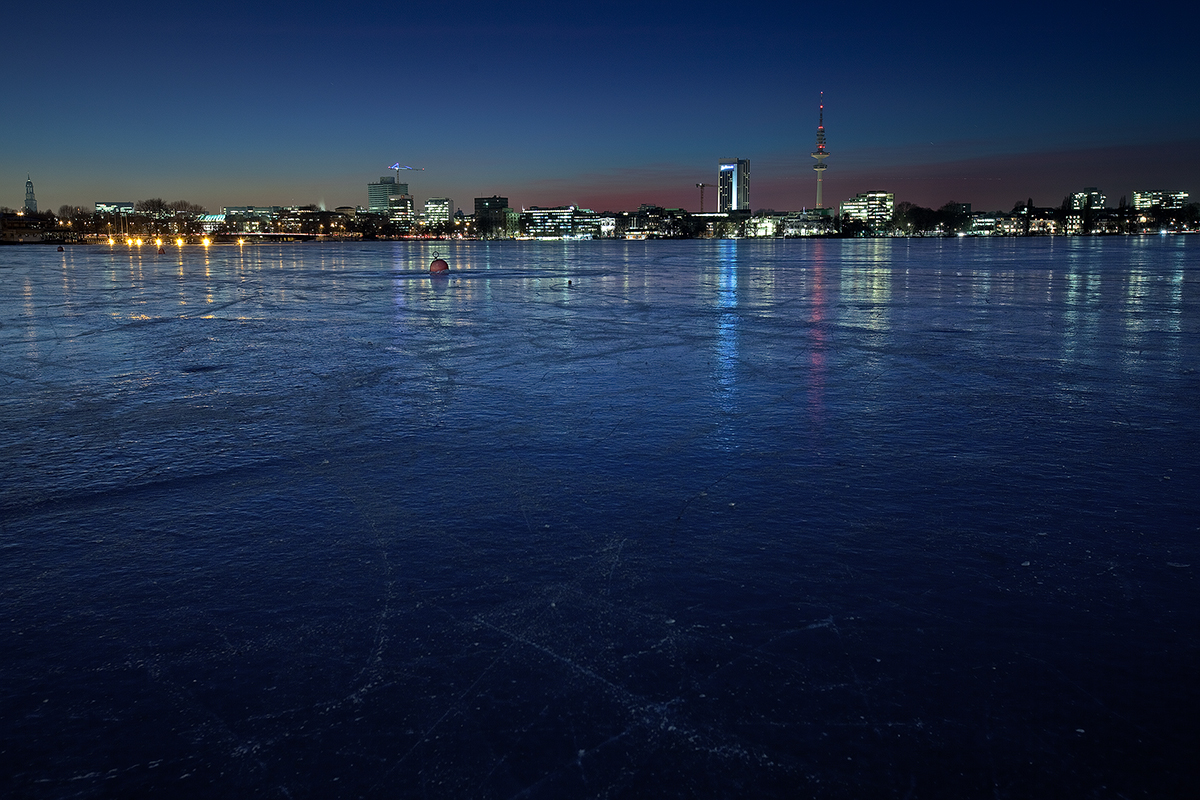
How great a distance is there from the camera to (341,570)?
4184mm

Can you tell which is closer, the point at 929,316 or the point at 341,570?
the point at 341,570

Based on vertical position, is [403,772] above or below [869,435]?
below

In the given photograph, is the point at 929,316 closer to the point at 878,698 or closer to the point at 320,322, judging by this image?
the point at 320,322

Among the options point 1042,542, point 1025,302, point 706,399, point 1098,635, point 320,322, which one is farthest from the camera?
point 1025,302

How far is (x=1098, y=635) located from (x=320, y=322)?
15045 mm

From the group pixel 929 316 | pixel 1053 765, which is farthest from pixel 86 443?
pixel 929 316

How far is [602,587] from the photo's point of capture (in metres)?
3.93

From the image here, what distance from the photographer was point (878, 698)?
304 cm

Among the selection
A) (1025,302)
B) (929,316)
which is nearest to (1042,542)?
(929,316)

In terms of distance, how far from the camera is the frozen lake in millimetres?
2752

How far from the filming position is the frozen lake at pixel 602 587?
275 cm

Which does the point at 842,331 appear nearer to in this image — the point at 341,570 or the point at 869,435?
the point at 869,435

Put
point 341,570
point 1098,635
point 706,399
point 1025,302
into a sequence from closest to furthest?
point 1098,635, point 341,570, point 706,399, point 1025,302

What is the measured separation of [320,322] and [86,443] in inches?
382
